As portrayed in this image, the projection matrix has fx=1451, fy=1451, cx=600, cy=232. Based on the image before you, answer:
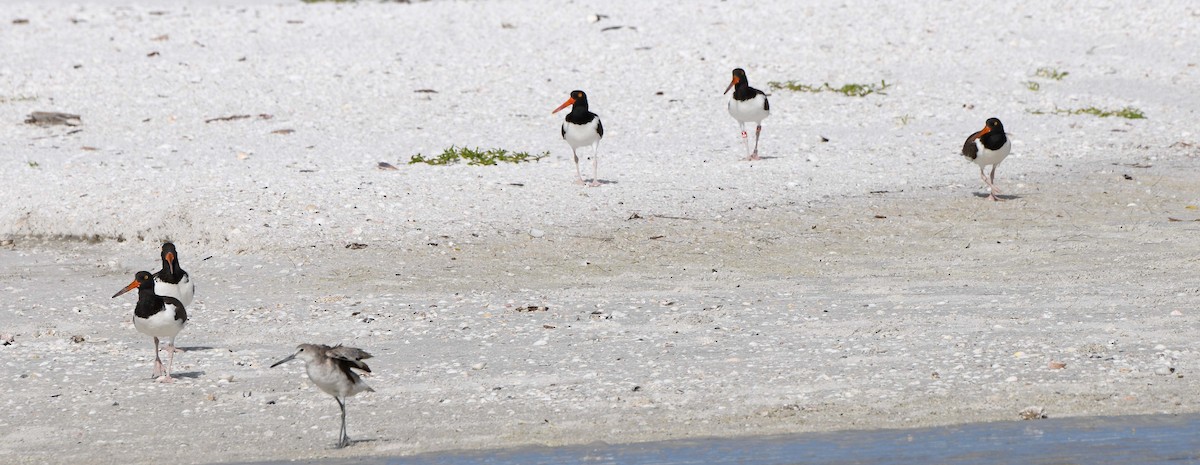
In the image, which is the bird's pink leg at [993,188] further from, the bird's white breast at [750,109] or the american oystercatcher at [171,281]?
the american oystercatcher at [171,281]

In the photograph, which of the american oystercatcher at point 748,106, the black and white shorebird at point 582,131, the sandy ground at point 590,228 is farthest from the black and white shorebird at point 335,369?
the american oystercatcher at point 748,106

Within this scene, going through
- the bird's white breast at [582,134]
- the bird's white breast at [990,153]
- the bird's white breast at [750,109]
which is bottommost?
the bird's white breast at [582,134]

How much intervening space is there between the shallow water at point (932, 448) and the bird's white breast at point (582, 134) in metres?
8.60

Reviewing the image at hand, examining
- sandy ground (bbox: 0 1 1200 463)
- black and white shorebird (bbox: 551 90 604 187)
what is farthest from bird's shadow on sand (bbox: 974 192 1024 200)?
black and white shorebird (bbox: 551 90 604 187)

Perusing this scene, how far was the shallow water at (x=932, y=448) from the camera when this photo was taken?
8555mm

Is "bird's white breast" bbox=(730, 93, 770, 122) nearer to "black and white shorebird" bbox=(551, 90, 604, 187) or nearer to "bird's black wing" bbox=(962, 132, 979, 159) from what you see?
"black and white shorebird" bbox=(551, 90, 604, 187)

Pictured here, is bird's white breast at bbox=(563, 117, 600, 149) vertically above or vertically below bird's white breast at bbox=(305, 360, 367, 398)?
above

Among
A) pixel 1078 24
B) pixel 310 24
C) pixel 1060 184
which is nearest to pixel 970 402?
pixel 1060 184

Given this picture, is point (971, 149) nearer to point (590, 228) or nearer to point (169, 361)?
point (590, 228)

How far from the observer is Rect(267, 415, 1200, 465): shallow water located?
855 cm

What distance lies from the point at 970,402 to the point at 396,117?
12.9 meters

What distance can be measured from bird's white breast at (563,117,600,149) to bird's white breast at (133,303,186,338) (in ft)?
24.8

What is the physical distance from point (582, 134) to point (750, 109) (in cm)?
271

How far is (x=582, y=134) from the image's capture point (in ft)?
56.5
